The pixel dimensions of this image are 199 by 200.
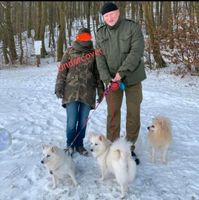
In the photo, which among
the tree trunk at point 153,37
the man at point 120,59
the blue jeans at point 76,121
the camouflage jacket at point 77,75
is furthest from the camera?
the tree trunk at point 153,37

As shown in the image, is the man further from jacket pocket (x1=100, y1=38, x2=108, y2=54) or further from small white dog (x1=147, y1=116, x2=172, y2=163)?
small white dog (x1=147, y1=116, x2=172, y2=163)

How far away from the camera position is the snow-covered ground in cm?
452

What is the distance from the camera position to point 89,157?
555 cm

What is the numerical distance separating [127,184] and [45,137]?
2.63m

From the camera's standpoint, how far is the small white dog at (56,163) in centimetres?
454

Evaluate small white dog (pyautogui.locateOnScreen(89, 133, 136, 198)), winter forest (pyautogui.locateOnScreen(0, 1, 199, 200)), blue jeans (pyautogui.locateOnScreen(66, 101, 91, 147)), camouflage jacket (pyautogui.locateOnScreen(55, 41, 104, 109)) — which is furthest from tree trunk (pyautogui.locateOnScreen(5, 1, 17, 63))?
small white dog (pyautogui.locateOnScreen(89, 133, 136, 198))

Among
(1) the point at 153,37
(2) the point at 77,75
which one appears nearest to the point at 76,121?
(2) the point at 77,75

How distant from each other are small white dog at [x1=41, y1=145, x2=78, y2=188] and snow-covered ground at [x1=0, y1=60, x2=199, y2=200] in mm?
138

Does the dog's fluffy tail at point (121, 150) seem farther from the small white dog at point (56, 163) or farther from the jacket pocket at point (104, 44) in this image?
the jacket pocket at point (104, 44)

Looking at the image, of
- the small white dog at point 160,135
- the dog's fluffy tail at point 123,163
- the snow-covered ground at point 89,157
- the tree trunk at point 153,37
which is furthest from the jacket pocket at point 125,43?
the tree trunk at point 153,37

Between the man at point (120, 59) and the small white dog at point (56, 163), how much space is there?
1.06 m

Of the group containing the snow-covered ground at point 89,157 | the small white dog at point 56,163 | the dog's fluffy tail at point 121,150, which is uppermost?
the dog's fluffy tail at point 121,150

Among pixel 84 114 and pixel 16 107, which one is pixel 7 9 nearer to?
pixel 16 107

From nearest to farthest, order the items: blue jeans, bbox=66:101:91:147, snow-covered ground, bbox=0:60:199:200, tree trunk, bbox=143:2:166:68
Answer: snow-covered ground, bbox=0:60:199:200 < blue jeans, bbox=66:101:91:147 < tree trunk, bbox=143:2:166:68
